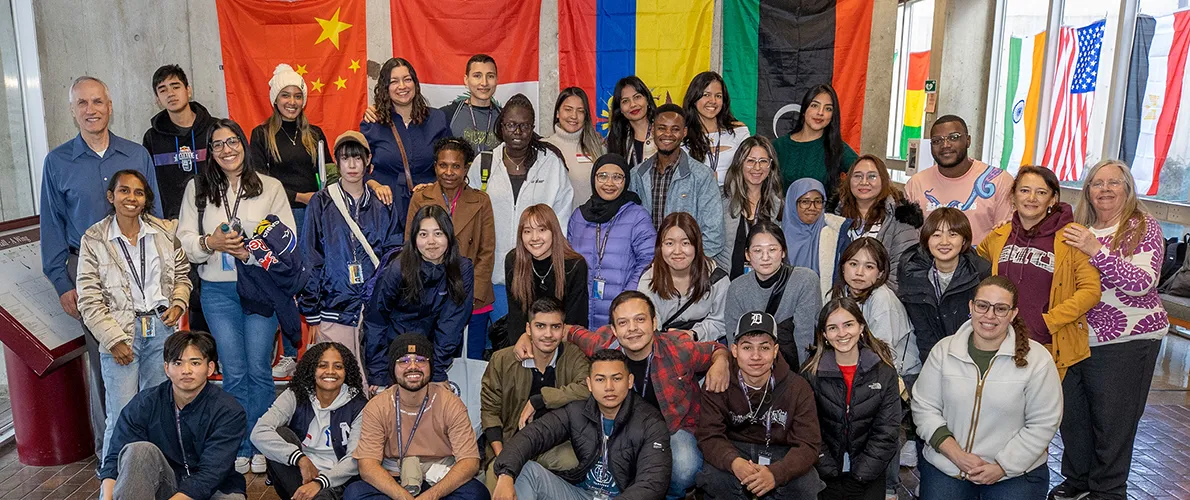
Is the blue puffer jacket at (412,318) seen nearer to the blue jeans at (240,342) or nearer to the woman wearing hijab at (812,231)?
the blue jeans at (240,342)

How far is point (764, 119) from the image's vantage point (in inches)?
273

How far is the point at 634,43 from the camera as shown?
22.4 ft

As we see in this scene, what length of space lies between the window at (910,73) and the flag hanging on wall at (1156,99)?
4633 mm

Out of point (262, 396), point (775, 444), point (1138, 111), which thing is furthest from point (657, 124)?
point (1138, 111)

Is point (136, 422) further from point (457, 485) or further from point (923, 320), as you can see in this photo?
point (923, 320)

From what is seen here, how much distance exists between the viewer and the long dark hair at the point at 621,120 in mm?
5234

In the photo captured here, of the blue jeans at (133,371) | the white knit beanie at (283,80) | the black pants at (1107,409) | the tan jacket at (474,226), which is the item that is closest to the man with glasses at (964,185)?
the black pants at (1107,409)

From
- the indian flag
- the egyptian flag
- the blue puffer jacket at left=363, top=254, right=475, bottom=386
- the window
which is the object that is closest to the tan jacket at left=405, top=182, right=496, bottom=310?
the blue puffer jacket at left=363, top=254, right=475, bottom=386

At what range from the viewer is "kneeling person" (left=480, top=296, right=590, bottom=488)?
3811 mm

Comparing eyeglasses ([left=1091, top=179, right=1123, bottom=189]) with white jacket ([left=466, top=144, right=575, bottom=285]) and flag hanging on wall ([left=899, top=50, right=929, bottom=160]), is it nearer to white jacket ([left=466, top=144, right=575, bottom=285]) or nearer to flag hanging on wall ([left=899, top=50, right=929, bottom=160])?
white jacket ([left=466, top=144, right=575, bottom=285])

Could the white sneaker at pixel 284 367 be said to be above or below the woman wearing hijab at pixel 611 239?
below

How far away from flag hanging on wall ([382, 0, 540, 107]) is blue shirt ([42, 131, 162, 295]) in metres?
2.96

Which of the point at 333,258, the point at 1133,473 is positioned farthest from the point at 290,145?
the point at 1133,473

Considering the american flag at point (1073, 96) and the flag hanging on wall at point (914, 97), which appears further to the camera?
the flag hanging on wall at point (914, 97)
